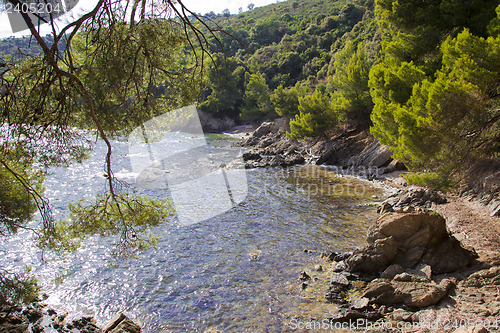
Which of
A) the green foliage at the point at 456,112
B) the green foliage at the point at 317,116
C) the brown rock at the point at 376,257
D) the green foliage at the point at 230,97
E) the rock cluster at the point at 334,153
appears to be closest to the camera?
the green foliage at the point at 456,112

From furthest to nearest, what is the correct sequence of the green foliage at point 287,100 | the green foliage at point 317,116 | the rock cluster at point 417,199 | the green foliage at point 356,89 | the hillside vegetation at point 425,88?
the green foliage at point 287,100
the green foliage at point 317,116
the green foliage at point 356,89
the rock cluster at point 417,199
the hillside vegetation at point 425,88

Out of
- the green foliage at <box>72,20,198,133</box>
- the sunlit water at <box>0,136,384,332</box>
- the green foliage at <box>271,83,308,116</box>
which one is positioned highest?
the green foliage at <box>72,20,198,133</box>

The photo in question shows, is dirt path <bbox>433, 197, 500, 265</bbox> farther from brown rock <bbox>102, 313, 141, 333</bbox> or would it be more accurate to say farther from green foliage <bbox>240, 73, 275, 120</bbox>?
green foliage <bbox>240, 73, 275, 120</bbox>

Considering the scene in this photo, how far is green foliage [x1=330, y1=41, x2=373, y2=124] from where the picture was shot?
27594 mm

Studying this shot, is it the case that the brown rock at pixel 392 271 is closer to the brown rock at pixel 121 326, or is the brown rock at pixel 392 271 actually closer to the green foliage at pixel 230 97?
the brown rock at pixel 121 326

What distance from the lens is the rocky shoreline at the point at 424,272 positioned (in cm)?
669

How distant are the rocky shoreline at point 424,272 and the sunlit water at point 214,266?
3.91ft

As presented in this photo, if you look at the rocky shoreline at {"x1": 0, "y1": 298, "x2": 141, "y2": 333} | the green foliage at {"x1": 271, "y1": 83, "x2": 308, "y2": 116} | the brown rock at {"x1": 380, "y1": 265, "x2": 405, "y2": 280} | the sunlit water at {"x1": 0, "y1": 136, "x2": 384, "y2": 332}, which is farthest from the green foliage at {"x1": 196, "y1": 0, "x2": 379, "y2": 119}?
the brown rock at {"x1": 380, "y1": 265, "x2": 405, "y2": 280}

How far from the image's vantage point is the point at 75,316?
28.6 feet

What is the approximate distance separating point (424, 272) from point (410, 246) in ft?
3.35

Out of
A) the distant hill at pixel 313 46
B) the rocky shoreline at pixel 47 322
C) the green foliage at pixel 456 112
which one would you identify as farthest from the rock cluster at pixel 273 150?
the rocky shoreline at pixel 47 322

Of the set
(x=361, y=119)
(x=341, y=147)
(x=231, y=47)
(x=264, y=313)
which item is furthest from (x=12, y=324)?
(x=231, y=47)

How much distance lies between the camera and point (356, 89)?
28.1 metres

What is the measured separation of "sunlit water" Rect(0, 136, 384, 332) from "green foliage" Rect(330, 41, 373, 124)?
1153 cm
